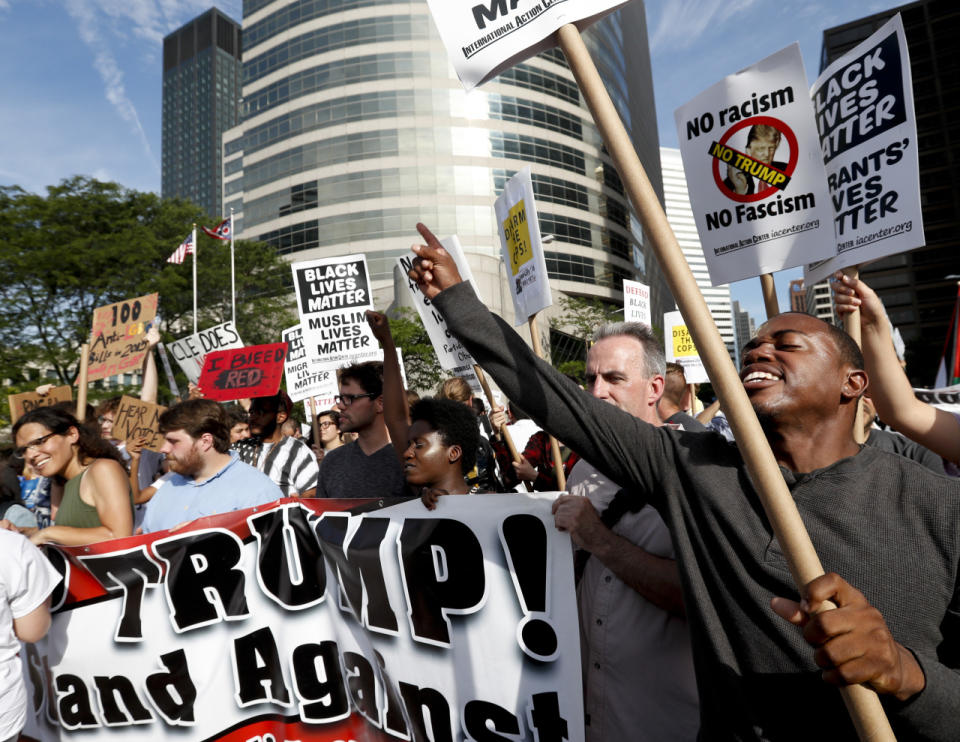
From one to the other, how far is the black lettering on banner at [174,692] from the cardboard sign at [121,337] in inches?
179

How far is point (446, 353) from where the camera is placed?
5219mm

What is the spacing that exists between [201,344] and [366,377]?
7.38m

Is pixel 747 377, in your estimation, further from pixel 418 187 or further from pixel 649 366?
pixel 418 187

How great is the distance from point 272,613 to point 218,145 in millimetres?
171789

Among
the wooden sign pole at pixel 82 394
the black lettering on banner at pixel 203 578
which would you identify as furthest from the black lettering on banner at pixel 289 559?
the wooden sign pole at pixel 82 394

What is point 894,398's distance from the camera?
7.59 ft

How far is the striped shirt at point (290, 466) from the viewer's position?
4.73m

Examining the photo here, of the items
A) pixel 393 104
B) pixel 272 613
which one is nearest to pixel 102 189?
pixel 272 613

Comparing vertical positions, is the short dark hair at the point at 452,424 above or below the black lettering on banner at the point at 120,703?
above

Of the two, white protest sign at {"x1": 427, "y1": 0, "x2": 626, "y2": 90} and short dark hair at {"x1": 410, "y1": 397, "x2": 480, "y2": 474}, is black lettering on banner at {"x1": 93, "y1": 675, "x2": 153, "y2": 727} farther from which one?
white protest sign at {"x1": 427, "y1": 0, "x2": 626, "y2": 90}

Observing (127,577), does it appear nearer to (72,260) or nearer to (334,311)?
(334,311)

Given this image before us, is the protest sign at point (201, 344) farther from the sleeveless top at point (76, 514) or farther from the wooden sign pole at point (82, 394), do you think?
the sleeveless top at point (76, 514)

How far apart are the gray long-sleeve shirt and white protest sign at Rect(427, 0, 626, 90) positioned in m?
0.56

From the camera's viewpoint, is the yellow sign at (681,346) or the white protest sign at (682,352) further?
the yellow sign at (681,346)
